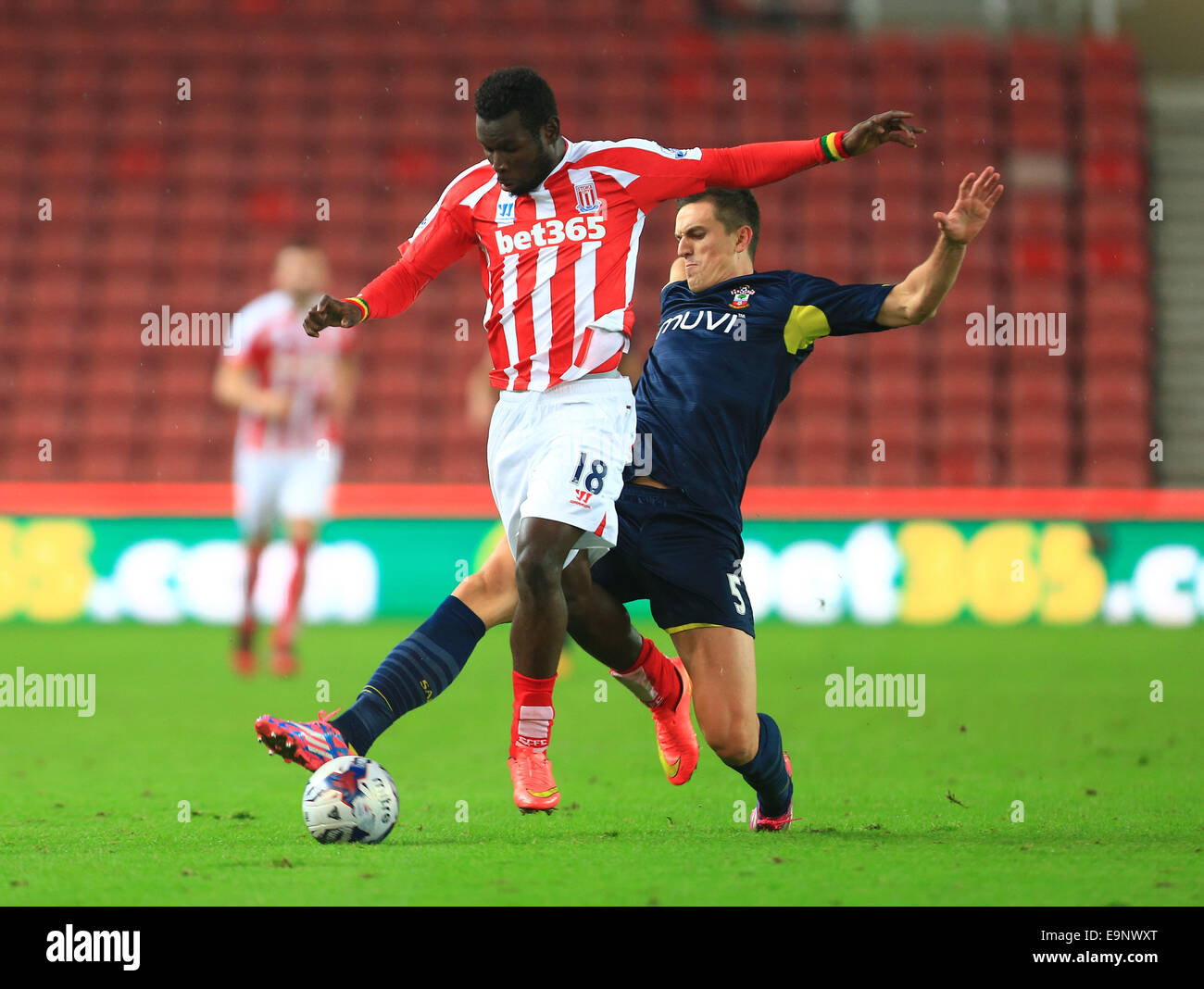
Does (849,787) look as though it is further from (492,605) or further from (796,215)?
(796,215)

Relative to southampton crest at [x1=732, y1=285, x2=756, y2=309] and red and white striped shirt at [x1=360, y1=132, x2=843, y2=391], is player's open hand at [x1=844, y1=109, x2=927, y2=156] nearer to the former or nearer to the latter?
red and white striped shirt at [x1=360, y1=132, x2=843, y2=391]

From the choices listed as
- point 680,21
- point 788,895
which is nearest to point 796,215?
point 680,21

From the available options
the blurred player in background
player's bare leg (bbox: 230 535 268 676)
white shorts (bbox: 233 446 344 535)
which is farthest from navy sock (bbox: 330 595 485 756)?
white shorts (bbox: 233 446 344 535)

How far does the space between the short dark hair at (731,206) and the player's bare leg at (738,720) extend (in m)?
1.15

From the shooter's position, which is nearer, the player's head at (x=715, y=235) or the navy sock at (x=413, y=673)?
the navy sock at (x=413, y=673)

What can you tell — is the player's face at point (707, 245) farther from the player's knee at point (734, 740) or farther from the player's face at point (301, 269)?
the player's face at point (301, 269)

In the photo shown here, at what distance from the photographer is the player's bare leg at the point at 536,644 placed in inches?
151

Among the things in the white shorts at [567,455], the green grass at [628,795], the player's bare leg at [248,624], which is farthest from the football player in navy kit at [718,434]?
the player's bare leg at [248,624]

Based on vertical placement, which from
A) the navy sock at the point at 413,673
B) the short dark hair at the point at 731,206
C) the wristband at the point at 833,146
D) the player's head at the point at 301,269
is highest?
the player's head at the point at 301,269

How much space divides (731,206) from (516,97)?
2.53 feet

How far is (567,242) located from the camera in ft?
13.3

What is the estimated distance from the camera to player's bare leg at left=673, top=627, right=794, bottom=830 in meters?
3.87

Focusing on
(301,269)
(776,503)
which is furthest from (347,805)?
(776,503)

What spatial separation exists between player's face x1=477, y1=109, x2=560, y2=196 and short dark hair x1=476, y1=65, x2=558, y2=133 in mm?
16
